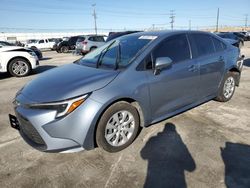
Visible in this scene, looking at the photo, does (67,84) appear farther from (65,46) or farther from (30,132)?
(65,46)

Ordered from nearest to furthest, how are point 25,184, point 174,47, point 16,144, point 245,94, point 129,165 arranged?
point 25,184 < point 129,165 < point 16,144 < point 174,47 < point 245,94

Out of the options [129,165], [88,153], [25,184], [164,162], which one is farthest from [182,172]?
[25,184]

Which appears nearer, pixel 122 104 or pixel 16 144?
pixel 122 104

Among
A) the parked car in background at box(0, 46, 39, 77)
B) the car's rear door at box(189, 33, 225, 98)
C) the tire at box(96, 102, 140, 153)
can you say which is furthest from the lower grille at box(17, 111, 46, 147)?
the parked car in background at box(0, 46, 39, 77)

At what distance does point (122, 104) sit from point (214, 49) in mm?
2497

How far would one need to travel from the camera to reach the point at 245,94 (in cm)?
546

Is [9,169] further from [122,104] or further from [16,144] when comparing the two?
[122,104]

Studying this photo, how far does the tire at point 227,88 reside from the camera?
459cm

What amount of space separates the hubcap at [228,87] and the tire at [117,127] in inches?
102

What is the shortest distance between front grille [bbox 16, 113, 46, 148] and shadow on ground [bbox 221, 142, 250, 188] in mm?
2207

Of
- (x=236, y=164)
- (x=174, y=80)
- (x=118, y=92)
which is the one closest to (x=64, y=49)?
(x=174, y=80)

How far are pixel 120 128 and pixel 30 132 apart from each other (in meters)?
1.16

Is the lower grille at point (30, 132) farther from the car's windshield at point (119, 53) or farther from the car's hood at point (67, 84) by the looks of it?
the car's windshield at point (119, 53)

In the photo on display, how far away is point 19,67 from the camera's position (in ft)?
28.4
